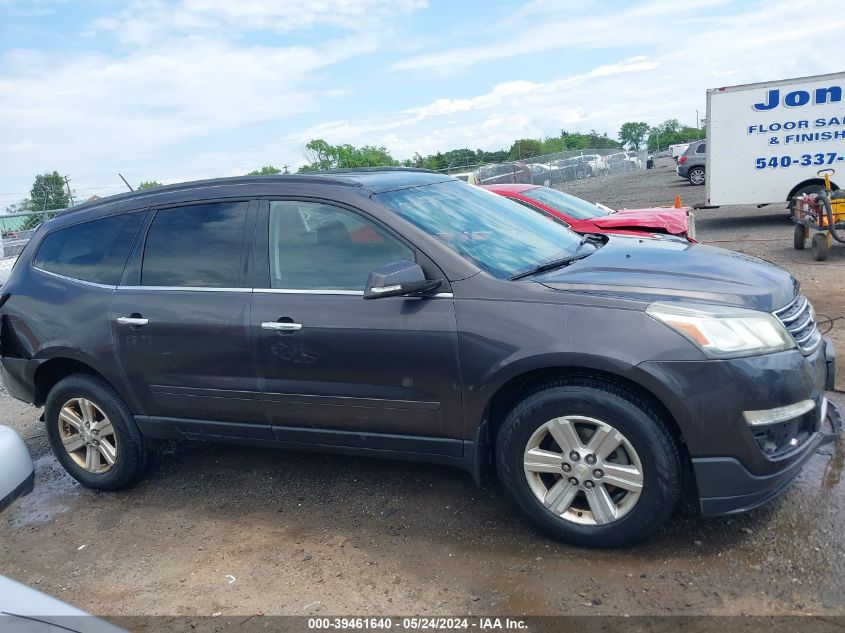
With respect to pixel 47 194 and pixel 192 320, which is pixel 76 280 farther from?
pixel 47 194

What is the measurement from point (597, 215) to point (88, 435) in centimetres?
702

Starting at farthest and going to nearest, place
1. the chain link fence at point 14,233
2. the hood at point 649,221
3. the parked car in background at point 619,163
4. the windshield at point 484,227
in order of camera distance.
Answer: the parked car in background at point 619,163 < the chain link fence at point 14,233 < the hood at point 649,221 < the windshield at point 484,227

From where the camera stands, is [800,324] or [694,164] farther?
[694,164]

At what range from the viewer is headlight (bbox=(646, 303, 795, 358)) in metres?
3.09

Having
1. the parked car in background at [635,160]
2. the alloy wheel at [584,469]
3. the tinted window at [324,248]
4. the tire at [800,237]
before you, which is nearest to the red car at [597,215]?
the tire at [800,237]

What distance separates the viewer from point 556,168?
37531 mm

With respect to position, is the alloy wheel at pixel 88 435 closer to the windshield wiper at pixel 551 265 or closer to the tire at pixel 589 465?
the tire at pixel 589 465

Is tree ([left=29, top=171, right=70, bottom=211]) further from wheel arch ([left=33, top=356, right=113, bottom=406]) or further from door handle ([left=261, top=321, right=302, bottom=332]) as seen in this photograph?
door handle ([left=261, top=321, right=302, bottom=332])

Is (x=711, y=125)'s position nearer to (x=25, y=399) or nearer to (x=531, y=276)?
(x=531, y=276)

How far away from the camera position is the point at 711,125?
14766 mm

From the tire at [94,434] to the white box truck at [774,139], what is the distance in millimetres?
13547

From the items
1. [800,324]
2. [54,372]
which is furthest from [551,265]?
[54,372]

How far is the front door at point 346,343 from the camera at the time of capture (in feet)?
11.7

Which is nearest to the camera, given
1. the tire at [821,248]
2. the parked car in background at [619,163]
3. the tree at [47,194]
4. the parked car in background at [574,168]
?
the tire at [821,248]
